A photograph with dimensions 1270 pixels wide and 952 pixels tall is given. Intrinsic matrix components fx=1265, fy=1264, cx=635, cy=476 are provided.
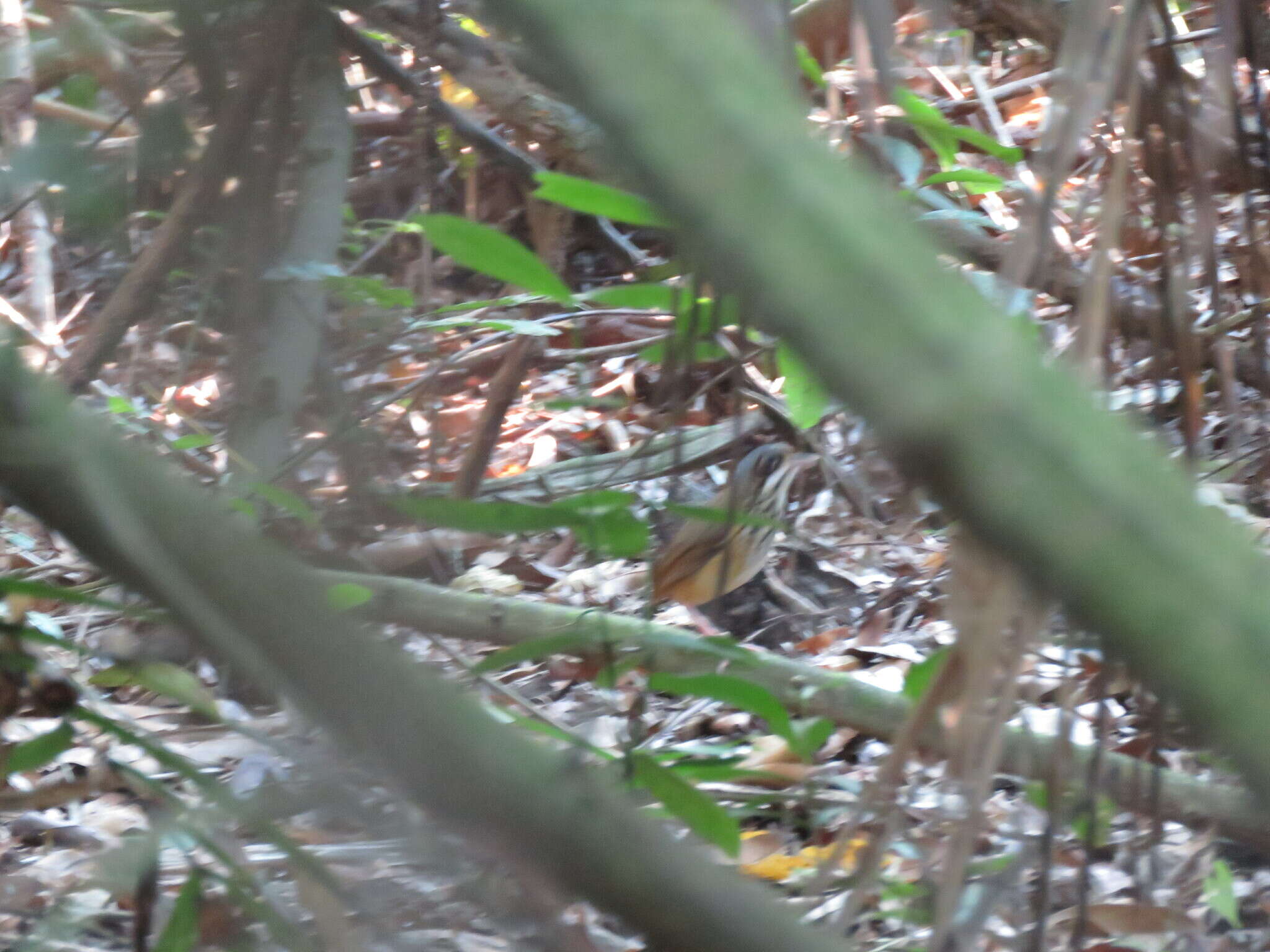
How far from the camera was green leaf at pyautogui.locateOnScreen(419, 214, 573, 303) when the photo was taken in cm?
109

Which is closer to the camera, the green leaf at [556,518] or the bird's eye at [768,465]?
the green leaf at [556,518]

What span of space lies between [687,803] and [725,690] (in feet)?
0.36

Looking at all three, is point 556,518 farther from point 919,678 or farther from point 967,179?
point 967,179

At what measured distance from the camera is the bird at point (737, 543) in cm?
283

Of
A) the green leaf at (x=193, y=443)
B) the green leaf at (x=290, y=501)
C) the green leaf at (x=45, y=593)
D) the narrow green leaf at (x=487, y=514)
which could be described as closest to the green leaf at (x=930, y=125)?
the narrow green leaf at (x=487, y=514)

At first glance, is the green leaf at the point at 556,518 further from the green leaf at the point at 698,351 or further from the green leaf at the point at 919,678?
the green leaf at the point at 919,678

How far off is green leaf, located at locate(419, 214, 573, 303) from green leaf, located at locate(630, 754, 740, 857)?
0.44 m

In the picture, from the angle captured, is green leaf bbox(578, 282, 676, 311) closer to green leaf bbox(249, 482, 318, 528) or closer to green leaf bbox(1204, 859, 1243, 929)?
green leaf bbox(249, 482, 318, 528)

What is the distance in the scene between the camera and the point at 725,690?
3.90ft

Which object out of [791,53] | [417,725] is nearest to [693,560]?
[791,53]

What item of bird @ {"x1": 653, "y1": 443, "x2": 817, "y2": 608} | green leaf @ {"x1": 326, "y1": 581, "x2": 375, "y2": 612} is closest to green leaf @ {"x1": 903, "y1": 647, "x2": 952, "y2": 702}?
green leaf @ {"x1": 326, "y1": 581, "x2": 375, "y2": 612}

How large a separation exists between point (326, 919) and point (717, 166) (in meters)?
0.83

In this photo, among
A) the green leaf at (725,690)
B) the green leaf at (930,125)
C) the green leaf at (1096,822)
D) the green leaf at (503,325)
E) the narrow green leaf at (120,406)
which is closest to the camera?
the green leaf at (1096,822)

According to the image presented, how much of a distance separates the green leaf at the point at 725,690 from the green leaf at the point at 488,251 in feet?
1.21
